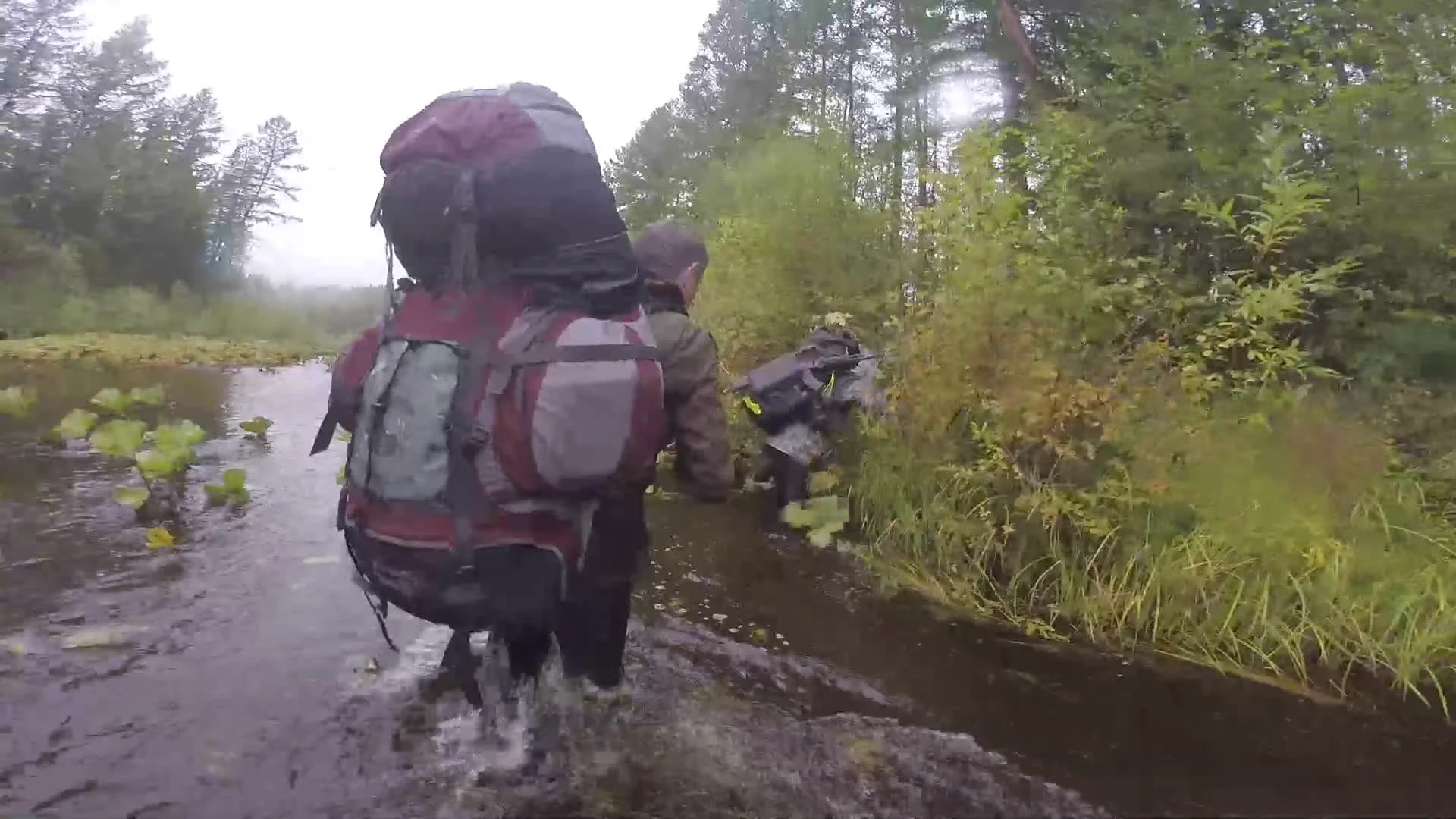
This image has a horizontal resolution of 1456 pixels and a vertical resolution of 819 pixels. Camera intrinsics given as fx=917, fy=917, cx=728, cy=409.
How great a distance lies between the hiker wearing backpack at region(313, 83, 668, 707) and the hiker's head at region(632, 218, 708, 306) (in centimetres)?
48

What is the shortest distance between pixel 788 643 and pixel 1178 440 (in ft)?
7.04

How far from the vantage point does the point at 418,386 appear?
245cm

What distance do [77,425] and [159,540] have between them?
3.82 metres

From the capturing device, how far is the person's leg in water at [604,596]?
2.72m

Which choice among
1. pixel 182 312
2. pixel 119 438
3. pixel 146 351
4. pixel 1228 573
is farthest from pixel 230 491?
pixel 182 312

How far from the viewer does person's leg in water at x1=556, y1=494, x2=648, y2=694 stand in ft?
8.91

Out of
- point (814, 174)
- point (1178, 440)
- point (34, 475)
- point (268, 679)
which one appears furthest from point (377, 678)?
point (814, 174)

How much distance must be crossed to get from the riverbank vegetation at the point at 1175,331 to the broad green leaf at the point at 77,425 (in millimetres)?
5657

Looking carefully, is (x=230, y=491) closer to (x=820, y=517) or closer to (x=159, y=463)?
(x=159, y=463)

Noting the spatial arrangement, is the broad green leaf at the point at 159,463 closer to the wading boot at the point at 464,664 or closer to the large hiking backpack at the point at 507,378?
the wading boot at the point at 464,664

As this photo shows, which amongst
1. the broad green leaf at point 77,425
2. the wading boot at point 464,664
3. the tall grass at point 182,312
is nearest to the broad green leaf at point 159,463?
the broad green leaf at point 77,425

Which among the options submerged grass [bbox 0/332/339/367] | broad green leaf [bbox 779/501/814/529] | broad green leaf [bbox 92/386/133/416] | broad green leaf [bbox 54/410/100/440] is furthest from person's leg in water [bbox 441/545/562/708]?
submerged grass [bbox 0/332/339/367]

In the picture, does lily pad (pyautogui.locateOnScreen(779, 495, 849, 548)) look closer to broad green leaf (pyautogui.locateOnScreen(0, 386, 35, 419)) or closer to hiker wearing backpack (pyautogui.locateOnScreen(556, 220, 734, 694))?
hiker wearing backpack (pyautogui.locateOnScreen(556, 220, 734, 694))

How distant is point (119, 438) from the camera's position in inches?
265
